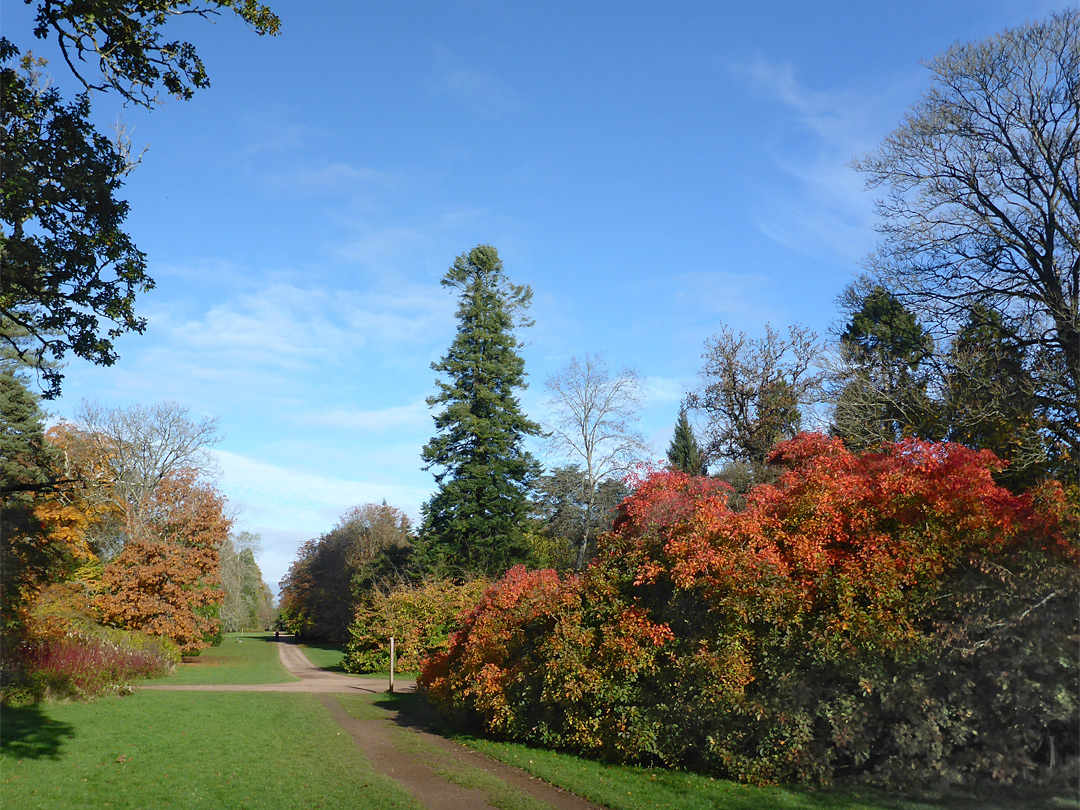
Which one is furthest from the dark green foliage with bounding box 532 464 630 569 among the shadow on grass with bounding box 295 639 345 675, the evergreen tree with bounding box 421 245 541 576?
the shadow on grass with bounding box 295 639 345 675

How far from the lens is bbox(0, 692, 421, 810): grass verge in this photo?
355 inches

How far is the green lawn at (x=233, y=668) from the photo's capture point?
26.6m

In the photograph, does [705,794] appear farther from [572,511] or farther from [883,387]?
[572,511]

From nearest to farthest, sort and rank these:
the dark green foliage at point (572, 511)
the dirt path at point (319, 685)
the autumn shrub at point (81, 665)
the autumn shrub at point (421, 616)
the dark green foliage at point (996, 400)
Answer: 1. the dark green foliage at point (996, 400)
2. the autumn shrub at point (81, 665)
3. the dirt path at point (319, 685)
4. the autumn shrub at point (421, 616)
5. the dark green foliage at point (572, 511)

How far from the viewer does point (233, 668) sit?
3256 cm

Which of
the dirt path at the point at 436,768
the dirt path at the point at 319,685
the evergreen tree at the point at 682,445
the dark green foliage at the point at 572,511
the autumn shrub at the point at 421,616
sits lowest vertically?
the dirt path at the point at 319,685

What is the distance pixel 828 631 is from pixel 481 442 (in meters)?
26.1

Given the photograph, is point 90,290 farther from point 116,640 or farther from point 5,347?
point 5,347

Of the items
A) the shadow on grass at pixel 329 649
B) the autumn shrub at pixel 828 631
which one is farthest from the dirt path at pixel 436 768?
the shadow on grass at pixel 329 649

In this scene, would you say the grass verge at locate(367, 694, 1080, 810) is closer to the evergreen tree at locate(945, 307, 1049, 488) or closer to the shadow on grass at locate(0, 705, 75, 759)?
the evergreen tree at locate(945, 307, 1049, 488)

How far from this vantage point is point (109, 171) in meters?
9.02

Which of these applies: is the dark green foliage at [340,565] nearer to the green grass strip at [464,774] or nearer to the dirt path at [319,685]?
the dirt path at [319,685]

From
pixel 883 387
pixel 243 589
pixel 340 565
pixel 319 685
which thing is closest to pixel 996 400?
pixel 883 387

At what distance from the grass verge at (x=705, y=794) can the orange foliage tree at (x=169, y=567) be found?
26.1m
